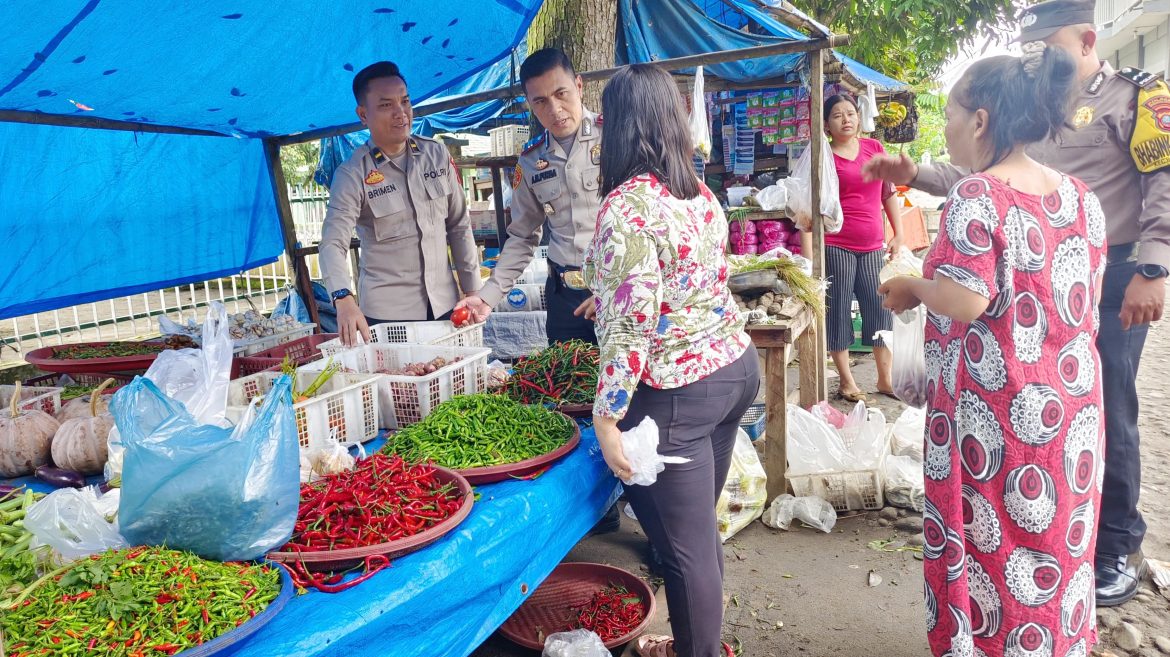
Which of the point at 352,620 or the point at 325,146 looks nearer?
the point at 352,620

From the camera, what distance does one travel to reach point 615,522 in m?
4.07

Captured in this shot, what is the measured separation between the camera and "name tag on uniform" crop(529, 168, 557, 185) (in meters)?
3.36

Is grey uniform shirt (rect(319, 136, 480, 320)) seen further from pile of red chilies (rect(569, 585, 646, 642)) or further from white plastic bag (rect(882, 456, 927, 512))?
white plastic bag (rect(882, 456, 927, 512))

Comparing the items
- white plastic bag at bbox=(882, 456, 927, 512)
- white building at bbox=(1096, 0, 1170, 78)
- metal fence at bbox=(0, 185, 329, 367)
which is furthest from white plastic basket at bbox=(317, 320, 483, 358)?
white building at bbox=(1096, 0, 1170, 78)

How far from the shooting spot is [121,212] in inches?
178

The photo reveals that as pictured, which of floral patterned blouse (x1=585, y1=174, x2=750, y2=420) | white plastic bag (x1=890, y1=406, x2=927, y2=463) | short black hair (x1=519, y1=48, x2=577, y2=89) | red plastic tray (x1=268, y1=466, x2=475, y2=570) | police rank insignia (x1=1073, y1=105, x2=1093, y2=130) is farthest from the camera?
white plastic bag (x1=890, y1=406, x2=927, y2=463)

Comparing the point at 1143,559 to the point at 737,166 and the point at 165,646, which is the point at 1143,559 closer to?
the point at 165,646

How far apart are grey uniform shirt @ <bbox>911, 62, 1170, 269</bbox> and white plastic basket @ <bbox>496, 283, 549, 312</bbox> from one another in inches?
159

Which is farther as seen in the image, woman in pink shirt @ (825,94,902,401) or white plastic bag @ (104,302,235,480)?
woman in pink shirt @ (825,94,902,401)

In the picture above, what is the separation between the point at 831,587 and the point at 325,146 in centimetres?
822

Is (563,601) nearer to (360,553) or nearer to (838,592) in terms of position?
(838,592)

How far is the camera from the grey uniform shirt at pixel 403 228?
3391 millimetres

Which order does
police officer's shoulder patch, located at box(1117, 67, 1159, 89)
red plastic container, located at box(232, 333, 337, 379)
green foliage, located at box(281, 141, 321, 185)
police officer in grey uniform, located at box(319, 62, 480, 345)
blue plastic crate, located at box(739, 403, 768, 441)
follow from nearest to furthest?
1. police officer's shoulder patch, located at box(1117, 67, 1159, 89)
2. red plastic container, located at box(232, 333, 337, 379)
3. police officer in grey uniform, located at box(319, 62, 480, 345)
4. blue plastic crate, located at box(739, 403, 768, 441)
5. green foliage, located at box(281, 141, 321, 185)

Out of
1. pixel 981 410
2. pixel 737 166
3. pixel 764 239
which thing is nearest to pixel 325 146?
pixel 737 166
